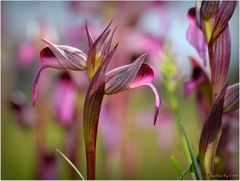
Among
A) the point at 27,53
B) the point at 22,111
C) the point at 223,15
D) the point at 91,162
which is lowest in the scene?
the point at 22,111

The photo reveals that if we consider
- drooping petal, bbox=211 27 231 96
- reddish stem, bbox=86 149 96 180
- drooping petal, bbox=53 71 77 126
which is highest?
drooping petal, bbox=211 27 231 96

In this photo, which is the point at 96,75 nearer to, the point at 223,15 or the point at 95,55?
the point at 95,55

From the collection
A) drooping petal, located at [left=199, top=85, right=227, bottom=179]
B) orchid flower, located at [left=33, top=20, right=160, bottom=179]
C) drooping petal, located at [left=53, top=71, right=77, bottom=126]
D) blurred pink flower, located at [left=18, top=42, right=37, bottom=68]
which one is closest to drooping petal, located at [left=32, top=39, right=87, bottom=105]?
orchid flower, located at [left=33, top=20, right=160, bottom=179]

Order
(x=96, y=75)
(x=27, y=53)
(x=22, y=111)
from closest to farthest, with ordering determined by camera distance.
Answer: (x=96, y=75) < (x=22, y=111) < (x=27, y=53)

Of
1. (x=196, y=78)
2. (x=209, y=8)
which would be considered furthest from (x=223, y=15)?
(x=196, y=78)

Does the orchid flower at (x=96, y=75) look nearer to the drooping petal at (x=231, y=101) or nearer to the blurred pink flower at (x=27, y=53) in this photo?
the drooping petal at (x=231, y=101)

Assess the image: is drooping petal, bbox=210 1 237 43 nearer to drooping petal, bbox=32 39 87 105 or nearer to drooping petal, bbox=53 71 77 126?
drooping petal, bbox=32 39 87 105

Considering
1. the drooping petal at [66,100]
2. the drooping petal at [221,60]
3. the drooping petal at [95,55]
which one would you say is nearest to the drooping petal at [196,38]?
the drooping petal at [221,60]

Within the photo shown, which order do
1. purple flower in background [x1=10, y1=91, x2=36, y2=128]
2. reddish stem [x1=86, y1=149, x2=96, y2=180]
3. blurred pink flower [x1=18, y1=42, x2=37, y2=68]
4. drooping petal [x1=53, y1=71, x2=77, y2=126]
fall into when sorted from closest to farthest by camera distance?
1. reddish stem [x1=86, y1=149, x2=96, y2=180]
2. drooping petal [x1=53, y1=71, x2=77, y2=126]
3. purple flower in background [x1=10, y1=91, x2=36, y2=128]
4. blurred pink flower [x1=18, y1=42, x2=37, y2=68]

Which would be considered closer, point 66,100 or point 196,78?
point 196,78
